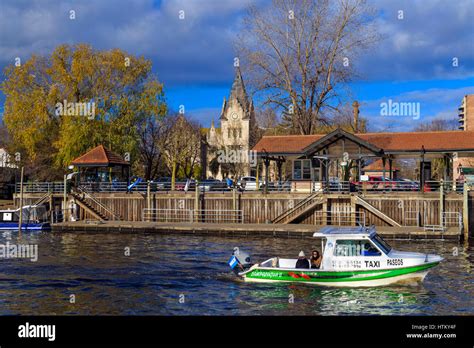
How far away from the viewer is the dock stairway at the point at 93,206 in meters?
49.7

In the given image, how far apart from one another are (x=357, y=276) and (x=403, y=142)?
24.6m

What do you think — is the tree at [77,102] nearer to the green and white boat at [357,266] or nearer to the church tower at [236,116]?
the green and white boat at [357,266]

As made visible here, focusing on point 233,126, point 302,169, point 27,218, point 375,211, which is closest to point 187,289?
point 375,211

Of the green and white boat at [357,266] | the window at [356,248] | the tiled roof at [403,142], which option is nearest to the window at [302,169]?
the tiled roof at [403,142]

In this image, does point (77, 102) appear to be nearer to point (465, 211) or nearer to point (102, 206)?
point (102, 206)

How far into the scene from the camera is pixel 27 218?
162 ft

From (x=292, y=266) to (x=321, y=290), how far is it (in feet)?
6.66

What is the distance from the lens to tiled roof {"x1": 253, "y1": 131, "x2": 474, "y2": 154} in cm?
4434

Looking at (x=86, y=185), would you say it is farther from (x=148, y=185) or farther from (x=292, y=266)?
(x=292, y=266)

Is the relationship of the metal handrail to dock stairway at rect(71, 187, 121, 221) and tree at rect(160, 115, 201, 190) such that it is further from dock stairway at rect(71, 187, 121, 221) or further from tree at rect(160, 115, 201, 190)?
tree at rect(160, 115, 201, 190)

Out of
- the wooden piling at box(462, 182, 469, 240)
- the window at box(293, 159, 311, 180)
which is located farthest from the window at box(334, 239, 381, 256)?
the window at box(293, 159, 311, 180)

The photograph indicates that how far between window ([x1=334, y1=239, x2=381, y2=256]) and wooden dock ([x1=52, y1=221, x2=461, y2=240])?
574 inches
